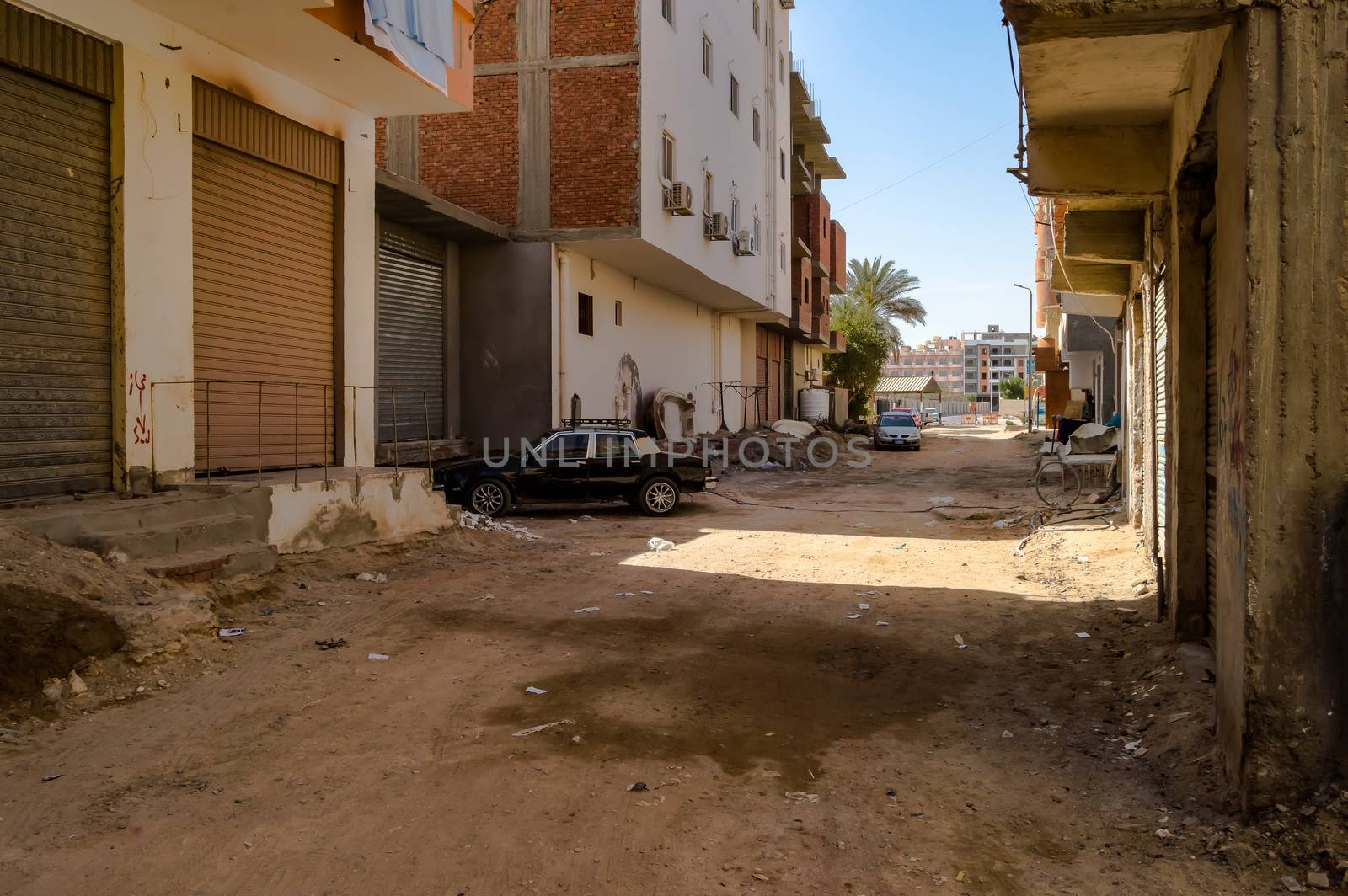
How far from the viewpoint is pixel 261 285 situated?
31.8ft

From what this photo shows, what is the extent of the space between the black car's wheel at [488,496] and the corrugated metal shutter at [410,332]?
195cm

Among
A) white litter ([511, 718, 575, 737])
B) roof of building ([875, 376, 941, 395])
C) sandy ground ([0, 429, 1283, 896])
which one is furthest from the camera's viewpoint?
roof of building ([875, 376, 941, 395])

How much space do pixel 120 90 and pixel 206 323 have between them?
213 centimetres

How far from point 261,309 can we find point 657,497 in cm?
757

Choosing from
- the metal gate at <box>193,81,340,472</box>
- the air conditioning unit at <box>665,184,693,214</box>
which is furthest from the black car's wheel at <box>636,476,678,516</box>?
the air conditioning unit at <box>665,184,693,214</box>

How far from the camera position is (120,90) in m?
7.69

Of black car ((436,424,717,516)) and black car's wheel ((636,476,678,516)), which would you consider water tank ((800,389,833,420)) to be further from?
black car's wheel ((636,476,678,516))

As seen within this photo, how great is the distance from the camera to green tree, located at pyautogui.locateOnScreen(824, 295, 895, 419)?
52.6 m

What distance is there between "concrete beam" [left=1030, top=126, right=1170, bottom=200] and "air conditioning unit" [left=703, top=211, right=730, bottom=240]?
1593 centimetres

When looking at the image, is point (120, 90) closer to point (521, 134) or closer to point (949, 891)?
point (949, 891)

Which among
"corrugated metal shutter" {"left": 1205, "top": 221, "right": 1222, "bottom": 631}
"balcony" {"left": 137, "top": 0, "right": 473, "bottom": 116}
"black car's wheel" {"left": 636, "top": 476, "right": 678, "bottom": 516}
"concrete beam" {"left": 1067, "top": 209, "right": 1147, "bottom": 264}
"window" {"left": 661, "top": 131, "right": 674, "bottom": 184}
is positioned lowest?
"black car's wheel" {"left": 636, "top": 476, "right": 678, "bottom": 516}

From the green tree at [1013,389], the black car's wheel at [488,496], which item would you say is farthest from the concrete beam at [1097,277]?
the green tree at [1013,389]

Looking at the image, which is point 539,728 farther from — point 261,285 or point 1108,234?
point 1108,234

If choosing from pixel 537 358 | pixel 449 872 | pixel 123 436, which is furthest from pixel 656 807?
pixel 537 358
